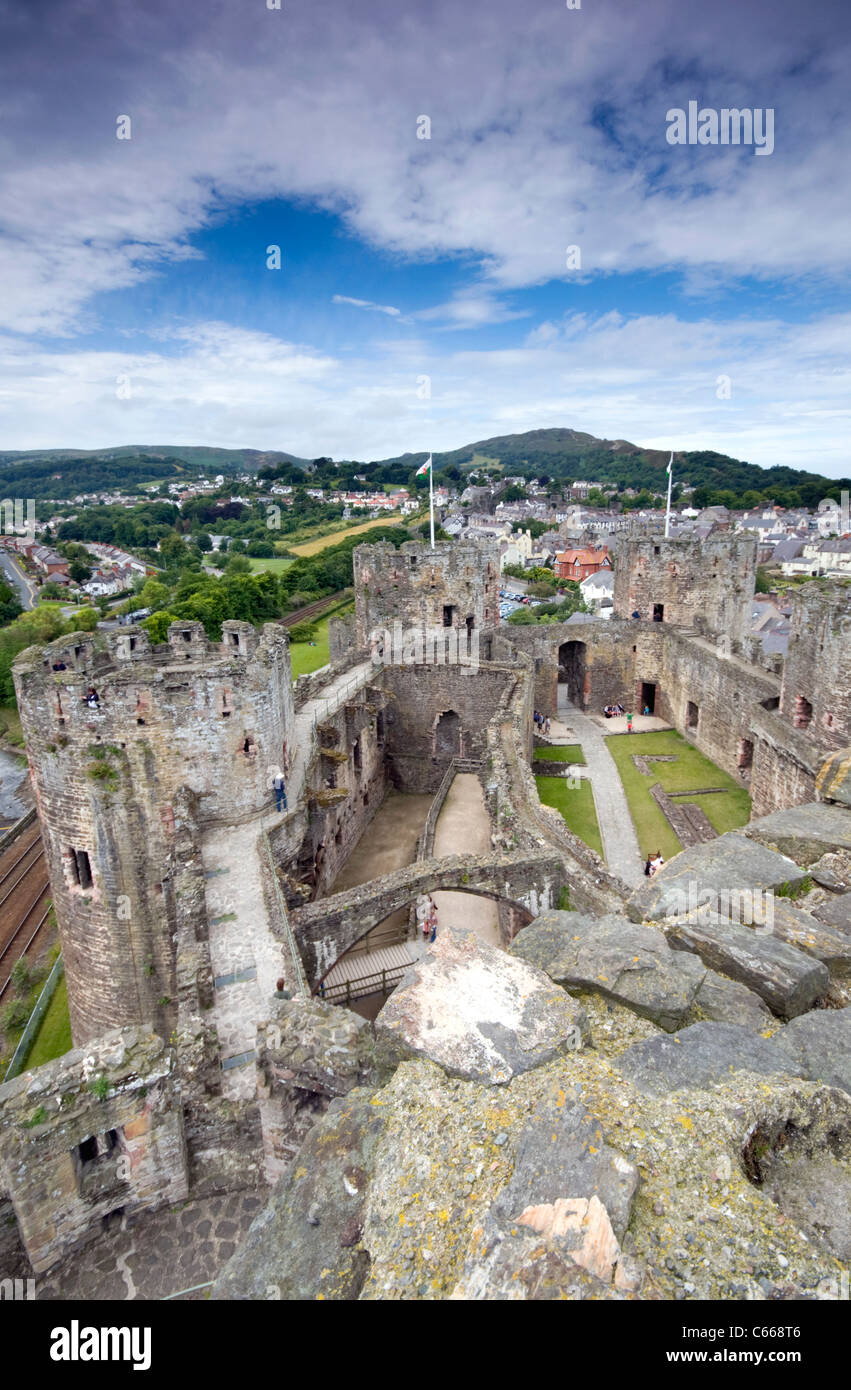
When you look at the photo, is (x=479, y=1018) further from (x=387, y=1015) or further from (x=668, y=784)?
(x=668, y=784)

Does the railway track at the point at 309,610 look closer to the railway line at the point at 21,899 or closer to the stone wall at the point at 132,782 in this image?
the railway line at the point at 21,899

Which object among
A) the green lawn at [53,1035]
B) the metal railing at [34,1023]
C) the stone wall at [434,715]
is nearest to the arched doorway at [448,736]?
the stone wall at [434,715]

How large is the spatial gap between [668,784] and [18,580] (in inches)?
4856

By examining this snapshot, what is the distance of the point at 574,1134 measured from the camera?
14.2 ft

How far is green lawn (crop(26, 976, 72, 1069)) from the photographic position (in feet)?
64.0

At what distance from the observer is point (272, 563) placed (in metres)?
109

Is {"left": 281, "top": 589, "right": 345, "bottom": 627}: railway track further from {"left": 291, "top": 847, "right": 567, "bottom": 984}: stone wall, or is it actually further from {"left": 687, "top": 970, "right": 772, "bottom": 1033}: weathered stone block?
{"left": 687, "top": 970, "right": 772, "bottom": 1033}: weathered stone block

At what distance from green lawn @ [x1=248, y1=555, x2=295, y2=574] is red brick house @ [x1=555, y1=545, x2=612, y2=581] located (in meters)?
43.4

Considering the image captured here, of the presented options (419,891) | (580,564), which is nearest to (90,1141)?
(419,891)

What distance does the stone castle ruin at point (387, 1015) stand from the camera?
4148mm

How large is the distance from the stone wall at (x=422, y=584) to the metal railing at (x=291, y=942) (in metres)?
14.9

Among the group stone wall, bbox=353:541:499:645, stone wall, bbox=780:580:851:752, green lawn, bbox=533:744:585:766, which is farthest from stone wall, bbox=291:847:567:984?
stone wall, bbox=353:541:499:645

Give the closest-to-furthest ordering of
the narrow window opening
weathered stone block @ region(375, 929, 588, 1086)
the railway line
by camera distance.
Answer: weathered stone block @ region(375, 929, 588, 1086) < the narrow window opening < the railway line
